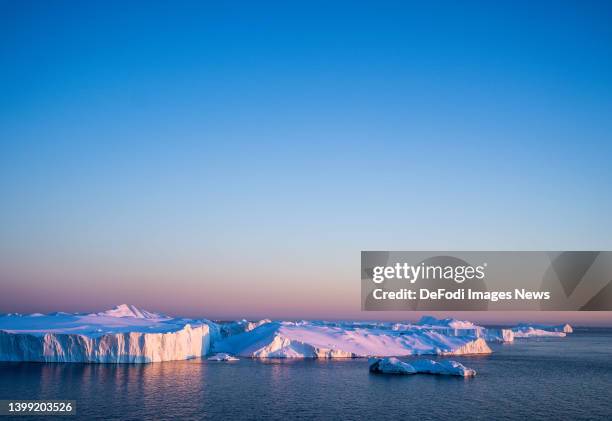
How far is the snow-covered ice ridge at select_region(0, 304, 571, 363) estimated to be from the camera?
177ft

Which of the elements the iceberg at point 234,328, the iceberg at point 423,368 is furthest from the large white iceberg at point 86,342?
the iceberg at point 234,328

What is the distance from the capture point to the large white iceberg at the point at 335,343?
65.9m

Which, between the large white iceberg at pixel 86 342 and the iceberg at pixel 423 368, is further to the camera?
the large white iceberg at pixel 86 342

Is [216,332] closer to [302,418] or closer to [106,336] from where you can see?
[106,336]

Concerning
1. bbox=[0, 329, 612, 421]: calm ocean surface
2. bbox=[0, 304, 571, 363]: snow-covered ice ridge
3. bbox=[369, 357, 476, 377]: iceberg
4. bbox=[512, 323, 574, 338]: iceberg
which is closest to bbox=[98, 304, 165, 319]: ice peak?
bbox=[0, 304, 571, 363]: snow-covered ice ridge

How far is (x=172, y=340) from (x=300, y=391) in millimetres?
22910

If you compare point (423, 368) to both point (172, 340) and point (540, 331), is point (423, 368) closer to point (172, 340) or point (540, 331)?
point (172, 340)

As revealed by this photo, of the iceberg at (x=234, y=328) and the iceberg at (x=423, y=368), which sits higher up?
the iceberg at (x=234, y=328)

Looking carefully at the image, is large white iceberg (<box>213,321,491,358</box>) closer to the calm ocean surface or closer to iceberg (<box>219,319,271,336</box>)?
the calm ocean surface

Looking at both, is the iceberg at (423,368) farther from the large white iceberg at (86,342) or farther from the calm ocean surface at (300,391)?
the large white iceberg at (86,342)

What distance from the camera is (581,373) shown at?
5522 centimetres

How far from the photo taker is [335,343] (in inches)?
2707

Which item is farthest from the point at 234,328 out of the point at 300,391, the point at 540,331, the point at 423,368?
the point at 540,331

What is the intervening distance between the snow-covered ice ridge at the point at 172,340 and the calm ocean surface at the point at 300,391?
88.0 inches
